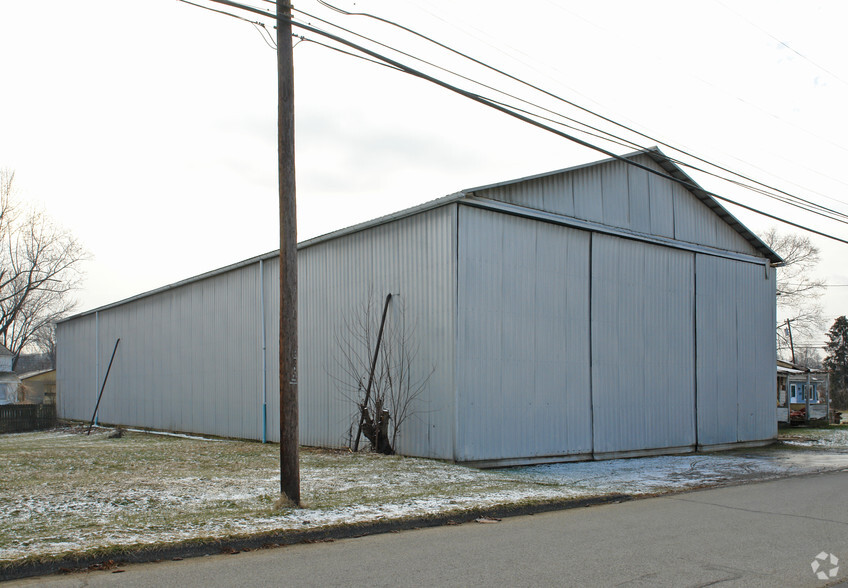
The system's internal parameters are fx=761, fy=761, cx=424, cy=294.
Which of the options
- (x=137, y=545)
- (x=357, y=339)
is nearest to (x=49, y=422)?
(x=357, y=339)

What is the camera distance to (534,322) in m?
18.1

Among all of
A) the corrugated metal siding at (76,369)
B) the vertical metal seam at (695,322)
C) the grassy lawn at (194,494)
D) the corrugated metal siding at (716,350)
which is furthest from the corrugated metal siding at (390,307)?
the corrugated metal siding at (76,369)

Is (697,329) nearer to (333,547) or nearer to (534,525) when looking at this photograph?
(534,525)

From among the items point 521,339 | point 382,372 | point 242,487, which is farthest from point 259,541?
point 521,339

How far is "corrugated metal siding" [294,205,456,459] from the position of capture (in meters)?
16.6

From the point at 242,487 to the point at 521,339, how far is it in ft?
26.1

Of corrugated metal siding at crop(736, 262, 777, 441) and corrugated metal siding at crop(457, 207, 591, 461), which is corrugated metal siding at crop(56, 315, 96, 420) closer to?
corrugated metal siding at crop(457, 207, 591, 461)

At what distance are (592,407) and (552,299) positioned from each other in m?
3.02

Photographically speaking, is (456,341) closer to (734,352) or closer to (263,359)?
(263,359)

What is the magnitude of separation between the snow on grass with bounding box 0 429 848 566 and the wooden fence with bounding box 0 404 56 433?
16805 mm

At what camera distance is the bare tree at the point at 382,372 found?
17.6 m

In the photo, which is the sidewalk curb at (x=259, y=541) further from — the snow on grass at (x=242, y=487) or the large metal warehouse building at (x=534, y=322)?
the large metal warehouse building at (x=534, y=322)

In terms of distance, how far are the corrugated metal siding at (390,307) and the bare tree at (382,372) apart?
0.13m

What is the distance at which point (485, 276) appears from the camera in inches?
672
